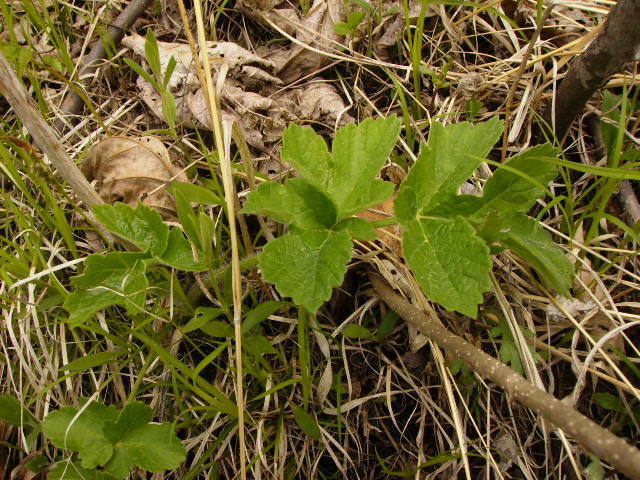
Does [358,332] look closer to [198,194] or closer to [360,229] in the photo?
[360,229]

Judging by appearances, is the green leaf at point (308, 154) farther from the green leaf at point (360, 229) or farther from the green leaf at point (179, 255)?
the green leaf at point (179, 255)

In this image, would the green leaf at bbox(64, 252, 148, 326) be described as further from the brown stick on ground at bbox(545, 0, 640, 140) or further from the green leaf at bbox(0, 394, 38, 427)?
the brown stick on ground at bbox(545, 0, 640, 140)

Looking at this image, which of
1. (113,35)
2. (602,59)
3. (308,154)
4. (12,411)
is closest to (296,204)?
(308,154)

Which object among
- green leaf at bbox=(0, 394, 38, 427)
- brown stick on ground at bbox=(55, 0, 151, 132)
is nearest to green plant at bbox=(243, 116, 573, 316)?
green leaf at bbox=(0, 394, 38, 427)

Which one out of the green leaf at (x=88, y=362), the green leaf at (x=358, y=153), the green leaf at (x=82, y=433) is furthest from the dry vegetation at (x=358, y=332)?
the green leaf at (x=358, y=153)

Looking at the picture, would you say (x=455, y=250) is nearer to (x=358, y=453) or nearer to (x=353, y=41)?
(x=358, y=453)
